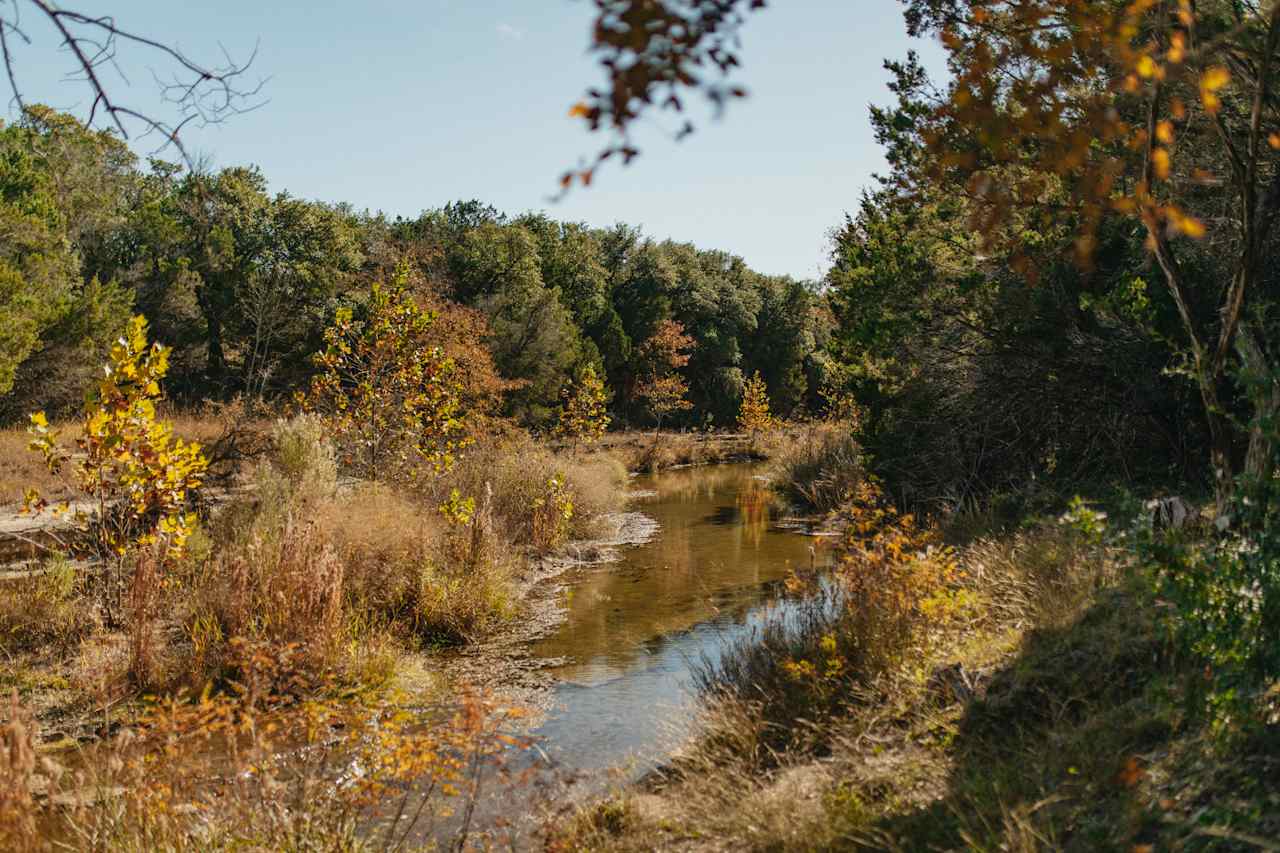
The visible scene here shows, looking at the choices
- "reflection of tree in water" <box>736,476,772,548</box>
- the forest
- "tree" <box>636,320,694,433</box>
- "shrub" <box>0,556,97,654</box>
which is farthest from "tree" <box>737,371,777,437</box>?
"shrub" <box>0,556,97,654</box>

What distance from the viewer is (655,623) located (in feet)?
33.7

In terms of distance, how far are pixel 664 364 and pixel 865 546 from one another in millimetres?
35161

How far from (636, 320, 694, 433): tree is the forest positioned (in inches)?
833

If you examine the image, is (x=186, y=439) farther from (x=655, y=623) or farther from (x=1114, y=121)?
(x=1114, y=121)

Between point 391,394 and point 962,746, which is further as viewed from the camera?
point 391,394

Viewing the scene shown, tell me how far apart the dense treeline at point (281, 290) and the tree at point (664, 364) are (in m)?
0.48

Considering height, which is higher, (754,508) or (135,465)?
(135,465)

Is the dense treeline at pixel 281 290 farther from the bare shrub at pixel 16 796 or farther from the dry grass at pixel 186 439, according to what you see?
the bare shrub at pixel 16 796

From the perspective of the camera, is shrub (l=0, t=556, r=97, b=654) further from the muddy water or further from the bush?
the bush

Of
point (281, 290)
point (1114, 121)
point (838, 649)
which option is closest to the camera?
point (1114, 121)

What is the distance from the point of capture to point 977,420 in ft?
38.5

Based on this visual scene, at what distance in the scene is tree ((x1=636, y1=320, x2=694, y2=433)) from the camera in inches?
1654

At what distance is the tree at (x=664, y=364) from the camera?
42.0m

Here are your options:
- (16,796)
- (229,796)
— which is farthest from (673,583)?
(16,796)
